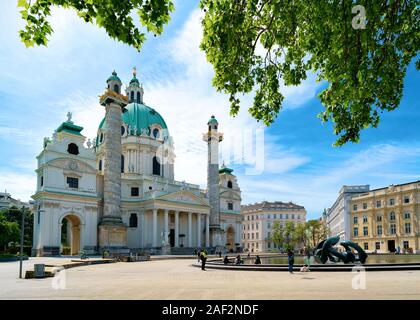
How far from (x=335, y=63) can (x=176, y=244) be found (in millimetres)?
60394

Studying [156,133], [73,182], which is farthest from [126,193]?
[156,133]

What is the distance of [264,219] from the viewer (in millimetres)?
120250

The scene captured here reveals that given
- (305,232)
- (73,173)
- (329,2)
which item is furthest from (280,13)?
(305,232)

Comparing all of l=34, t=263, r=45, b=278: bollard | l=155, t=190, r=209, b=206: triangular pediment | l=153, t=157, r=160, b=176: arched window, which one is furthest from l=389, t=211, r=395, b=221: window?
l=34, t=263, r=45, b=278: bollard

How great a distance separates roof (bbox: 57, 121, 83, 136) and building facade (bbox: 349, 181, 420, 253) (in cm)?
5990

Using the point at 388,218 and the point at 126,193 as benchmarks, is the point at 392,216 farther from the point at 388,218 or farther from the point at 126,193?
the point at 126,193

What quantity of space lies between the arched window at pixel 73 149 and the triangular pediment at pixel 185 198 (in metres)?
16.4

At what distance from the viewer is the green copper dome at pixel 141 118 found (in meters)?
77.6

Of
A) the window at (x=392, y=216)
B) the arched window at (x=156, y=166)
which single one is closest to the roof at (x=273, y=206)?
the window at (x=392, y=216)

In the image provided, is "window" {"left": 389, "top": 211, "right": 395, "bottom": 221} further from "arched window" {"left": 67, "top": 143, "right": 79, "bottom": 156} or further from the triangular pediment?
"arched window" {"left": 67, "top": 143, "right": 79, "bottom": 156}

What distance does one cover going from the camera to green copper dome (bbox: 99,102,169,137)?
254 feet

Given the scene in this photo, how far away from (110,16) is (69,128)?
182 feet
